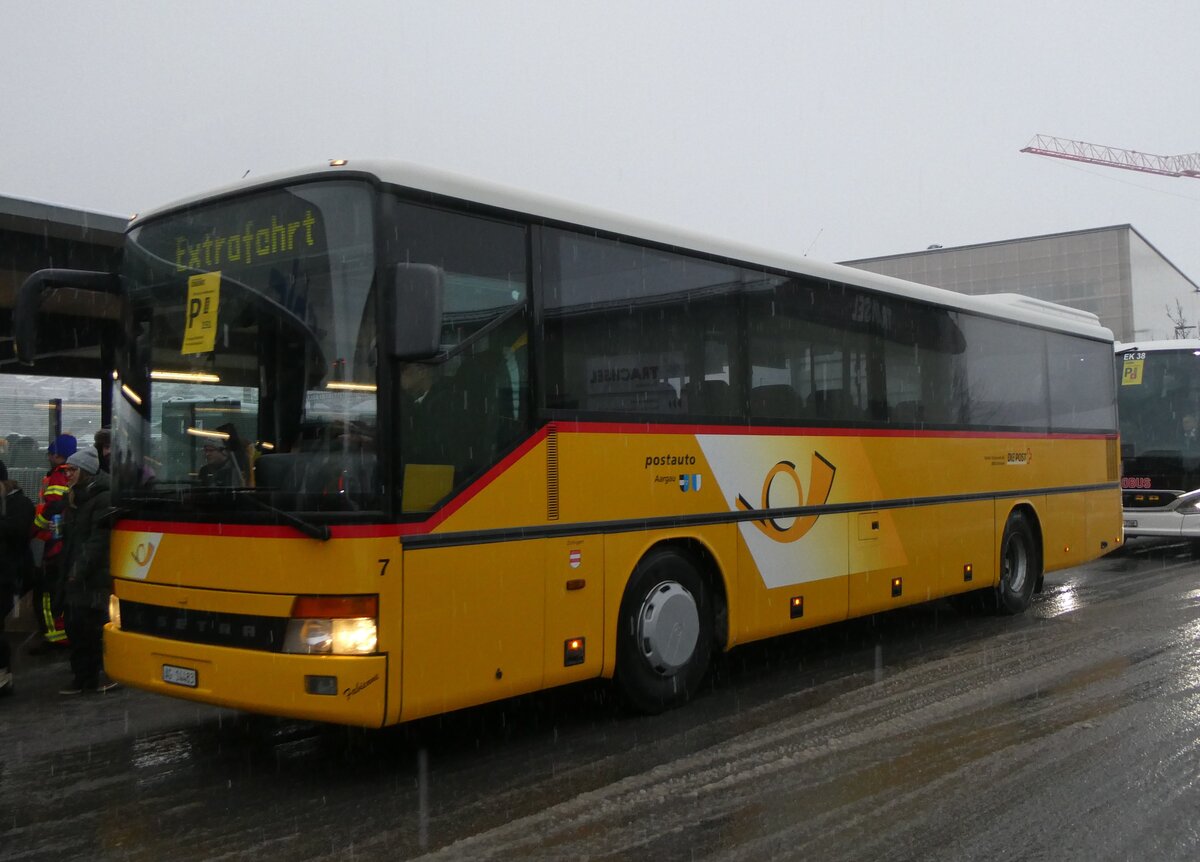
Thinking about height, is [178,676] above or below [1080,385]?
below

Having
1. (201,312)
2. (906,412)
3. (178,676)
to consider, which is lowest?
(178,676)

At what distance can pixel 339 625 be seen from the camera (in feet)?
17.2

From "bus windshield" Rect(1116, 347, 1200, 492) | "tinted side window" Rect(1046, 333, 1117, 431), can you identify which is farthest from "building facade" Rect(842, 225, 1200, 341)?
"tinted side window" Rect(1046, 333, 1117, 431)

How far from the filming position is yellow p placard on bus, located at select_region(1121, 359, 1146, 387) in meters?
18.4

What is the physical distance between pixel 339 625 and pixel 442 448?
3.44ft

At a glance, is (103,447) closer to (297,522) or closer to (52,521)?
(52,521)

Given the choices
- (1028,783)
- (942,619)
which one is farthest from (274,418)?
(942,619)

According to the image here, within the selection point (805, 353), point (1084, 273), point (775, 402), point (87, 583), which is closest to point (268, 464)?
point (87, 583)

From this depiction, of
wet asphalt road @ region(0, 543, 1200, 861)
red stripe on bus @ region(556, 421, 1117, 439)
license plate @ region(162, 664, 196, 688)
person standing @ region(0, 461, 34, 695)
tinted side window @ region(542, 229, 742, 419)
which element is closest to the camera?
wet asphalt road @ region(0, 543, 1200, 861)

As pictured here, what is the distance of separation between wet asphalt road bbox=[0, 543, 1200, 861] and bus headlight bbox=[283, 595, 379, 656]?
0.80m

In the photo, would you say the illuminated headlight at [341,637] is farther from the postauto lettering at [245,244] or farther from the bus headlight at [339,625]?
the postauto lettering at [245,244]

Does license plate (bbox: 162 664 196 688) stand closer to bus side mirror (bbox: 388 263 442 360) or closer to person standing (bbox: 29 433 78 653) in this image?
bus side mirror (bbox: 388 263 442 360)

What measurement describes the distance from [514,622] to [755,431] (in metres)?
2.68

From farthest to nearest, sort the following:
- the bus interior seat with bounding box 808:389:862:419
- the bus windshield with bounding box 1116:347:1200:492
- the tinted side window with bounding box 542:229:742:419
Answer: the bus windshield with bounding box 1116:347:1200:492
the bus interior seat with bounding box 808:389:862:419
the tinted side window with bounding box 542:229:742:419
